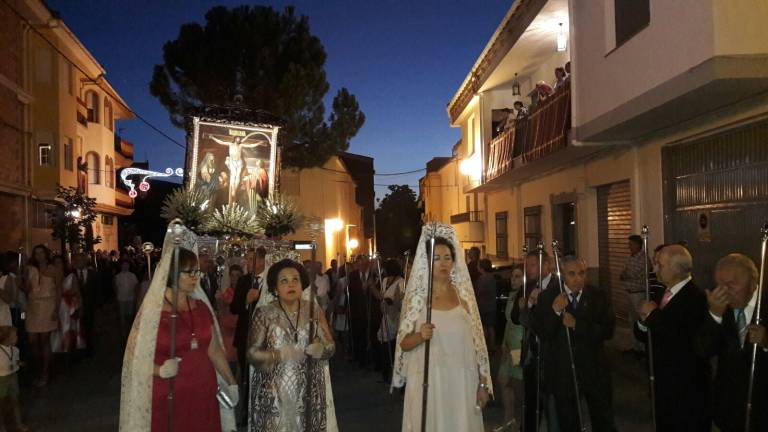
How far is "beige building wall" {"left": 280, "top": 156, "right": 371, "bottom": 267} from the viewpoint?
3023cm

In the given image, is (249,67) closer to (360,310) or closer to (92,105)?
(92,105)

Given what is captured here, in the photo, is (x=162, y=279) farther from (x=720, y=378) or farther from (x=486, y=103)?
(x=486, y=103)

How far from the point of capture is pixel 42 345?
1005 centimetres

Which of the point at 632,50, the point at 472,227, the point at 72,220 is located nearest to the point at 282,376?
the point at 632,50

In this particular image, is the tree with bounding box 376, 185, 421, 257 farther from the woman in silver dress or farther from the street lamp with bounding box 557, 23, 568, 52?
the woman in silver dress

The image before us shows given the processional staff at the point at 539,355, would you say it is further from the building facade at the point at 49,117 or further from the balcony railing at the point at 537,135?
the building facade at the point at 49,117

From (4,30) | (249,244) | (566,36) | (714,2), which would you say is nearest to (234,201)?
(249,244)

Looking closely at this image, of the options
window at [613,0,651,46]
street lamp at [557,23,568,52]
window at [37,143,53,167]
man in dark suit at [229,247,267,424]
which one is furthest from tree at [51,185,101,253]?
window at [613,0,651,46]

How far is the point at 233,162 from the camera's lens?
54.4 ft

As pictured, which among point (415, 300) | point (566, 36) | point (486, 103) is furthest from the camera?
point (486, 103)

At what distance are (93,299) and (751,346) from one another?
11430 mm

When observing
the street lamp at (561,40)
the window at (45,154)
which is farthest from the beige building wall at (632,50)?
the window at (45,154)

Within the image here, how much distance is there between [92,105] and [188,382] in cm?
2882

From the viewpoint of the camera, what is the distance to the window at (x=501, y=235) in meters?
21.2
